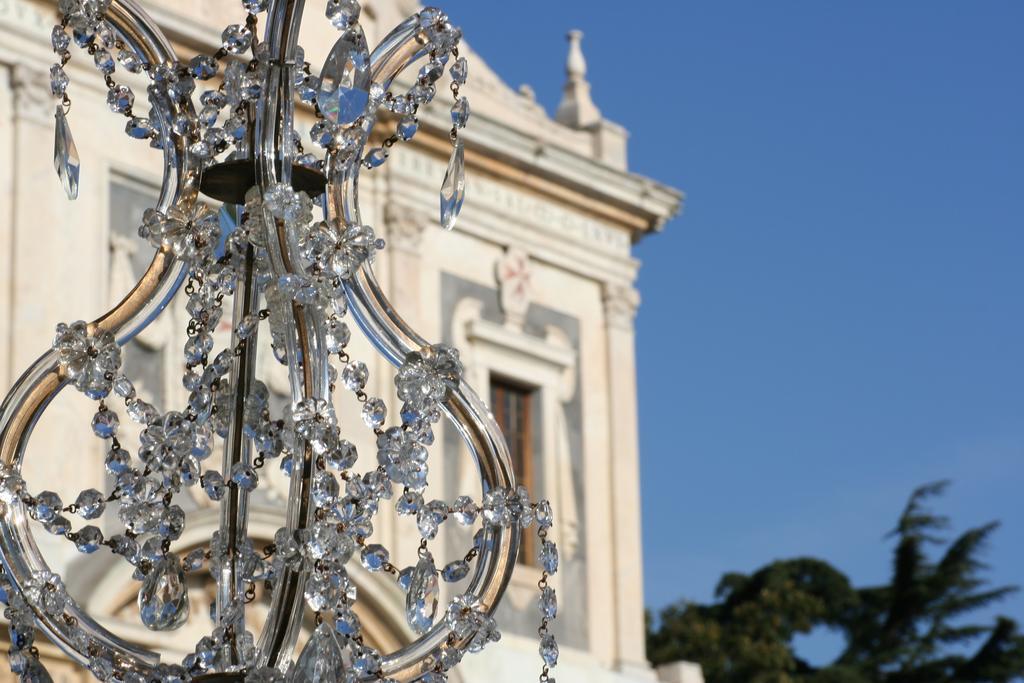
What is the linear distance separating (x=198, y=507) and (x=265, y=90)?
27.9ft

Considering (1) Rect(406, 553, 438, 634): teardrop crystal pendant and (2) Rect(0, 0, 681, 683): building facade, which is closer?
(1) Rect(406, 553, 438, 634): teardrop crystal pendant

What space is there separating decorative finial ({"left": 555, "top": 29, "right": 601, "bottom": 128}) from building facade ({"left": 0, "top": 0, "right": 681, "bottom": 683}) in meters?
0.02

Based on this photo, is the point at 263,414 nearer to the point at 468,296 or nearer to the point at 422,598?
the point at 422,598

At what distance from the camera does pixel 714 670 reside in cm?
2572

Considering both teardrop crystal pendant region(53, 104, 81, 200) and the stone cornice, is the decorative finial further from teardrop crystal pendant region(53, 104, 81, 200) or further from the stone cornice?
teardrop crystal pendant region(53, 104, 81, 200)

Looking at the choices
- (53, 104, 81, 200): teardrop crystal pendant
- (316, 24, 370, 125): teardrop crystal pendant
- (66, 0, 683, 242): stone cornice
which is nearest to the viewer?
(316, 24, 370, 125): teardrop crystal pendant

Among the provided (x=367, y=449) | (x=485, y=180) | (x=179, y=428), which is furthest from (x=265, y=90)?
(x=485, y=180)

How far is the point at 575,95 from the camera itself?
17.2m

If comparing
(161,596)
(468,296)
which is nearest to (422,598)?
(161,596)

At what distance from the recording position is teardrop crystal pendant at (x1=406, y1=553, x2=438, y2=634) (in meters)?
4.53

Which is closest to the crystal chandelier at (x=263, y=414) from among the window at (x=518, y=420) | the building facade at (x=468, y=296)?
the building facade at (x=468, y=296)

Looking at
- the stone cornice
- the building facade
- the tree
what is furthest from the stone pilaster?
the tree

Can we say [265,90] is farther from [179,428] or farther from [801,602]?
[801,602]

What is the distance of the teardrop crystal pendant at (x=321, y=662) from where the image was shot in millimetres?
4137
